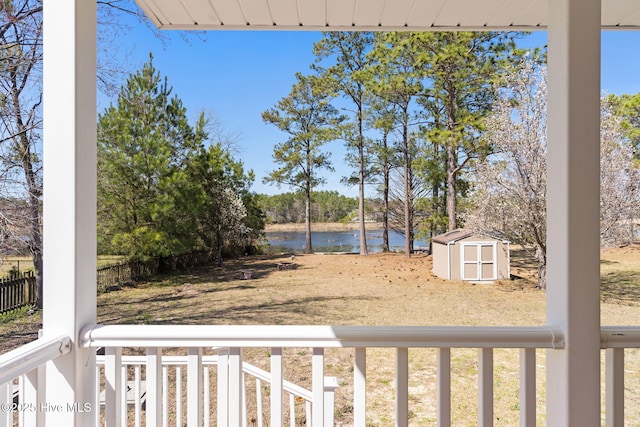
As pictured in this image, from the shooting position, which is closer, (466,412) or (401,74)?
(466,412)

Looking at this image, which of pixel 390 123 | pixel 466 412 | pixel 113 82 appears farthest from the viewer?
pixel 390 123

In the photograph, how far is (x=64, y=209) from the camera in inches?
28.8

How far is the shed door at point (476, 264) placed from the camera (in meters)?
5.06

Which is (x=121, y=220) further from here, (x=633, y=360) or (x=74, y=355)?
(x=633, y=360)

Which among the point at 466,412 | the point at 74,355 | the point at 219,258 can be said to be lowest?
the point at 466,412

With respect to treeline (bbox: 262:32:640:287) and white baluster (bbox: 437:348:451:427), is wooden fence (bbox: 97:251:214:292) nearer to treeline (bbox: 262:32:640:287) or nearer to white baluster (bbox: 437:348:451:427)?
treeline (bbox: 262:32:640:287)

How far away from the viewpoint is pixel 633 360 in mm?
3637

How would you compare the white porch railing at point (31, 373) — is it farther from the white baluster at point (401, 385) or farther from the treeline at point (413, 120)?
the treeline at point (413, 120)

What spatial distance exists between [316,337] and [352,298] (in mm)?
4455

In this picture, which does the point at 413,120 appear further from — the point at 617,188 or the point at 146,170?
the point at 146,170

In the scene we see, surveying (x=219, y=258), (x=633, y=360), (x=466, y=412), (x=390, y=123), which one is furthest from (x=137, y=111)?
(x=633, y=360)

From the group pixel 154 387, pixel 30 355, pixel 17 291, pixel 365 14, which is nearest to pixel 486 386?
pixel 154 387

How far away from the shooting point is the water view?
558 cm

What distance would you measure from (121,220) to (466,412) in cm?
441
